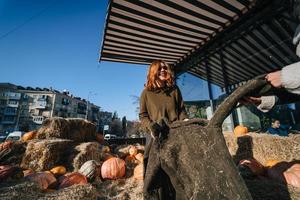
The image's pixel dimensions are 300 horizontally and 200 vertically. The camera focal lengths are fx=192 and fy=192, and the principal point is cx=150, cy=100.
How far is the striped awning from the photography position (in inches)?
173

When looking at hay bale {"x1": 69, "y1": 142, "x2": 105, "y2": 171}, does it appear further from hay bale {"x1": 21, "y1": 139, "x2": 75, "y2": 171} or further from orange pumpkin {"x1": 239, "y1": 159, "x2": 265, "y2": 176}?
orange pumpkin {"x1": 239, "y1": 159, "x2": 265, "y2": 176}

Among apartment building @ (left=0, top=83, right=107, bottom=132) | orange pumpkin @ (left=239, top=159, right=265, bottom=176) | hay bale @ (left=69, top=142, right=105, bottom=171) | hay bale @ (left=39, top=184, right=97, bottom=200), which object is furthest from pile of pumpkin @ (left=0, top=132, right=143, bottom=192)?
apartment building @ (left=0, top=83, right=107, bottom=132)

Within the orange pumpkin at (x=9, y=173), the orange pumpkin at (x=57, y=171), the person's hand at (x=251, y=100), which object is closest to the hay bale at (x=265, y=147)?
the person's hand at (x=251, y=100)

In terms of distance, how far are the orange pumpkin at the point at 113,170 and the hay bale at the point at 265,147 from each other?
239 centimetres

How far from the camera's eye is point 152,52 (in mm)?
6789

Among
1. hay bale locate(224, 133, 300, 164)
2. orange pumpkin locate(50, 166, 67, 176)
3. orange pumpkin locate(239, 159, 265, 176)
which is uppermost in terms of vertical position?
hay bale locate(224, 133, 300, 164)

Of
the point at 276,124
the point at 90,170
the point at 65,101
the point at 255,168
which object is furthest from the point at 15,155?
the point at 65,101

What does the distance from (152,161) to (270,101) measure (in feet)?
2.65

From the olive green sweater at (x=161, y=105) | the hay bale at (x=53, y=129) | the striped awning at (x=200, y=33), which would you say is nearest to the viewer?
the olive green sweater at (x=161, y=105)

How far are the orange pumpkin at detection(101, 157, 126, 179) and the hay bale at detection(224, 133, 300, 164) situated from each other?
2.39 m

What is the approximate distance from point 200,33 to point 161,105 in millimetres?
3998

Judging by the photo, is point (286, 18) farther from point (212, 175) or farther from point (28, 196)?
point (28, 196)

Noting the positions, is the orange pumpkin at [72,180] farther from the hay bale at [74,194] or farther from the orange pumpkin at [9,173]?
the hay bale at [74,194]

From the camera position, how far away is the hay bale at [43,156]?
14.2 ft
